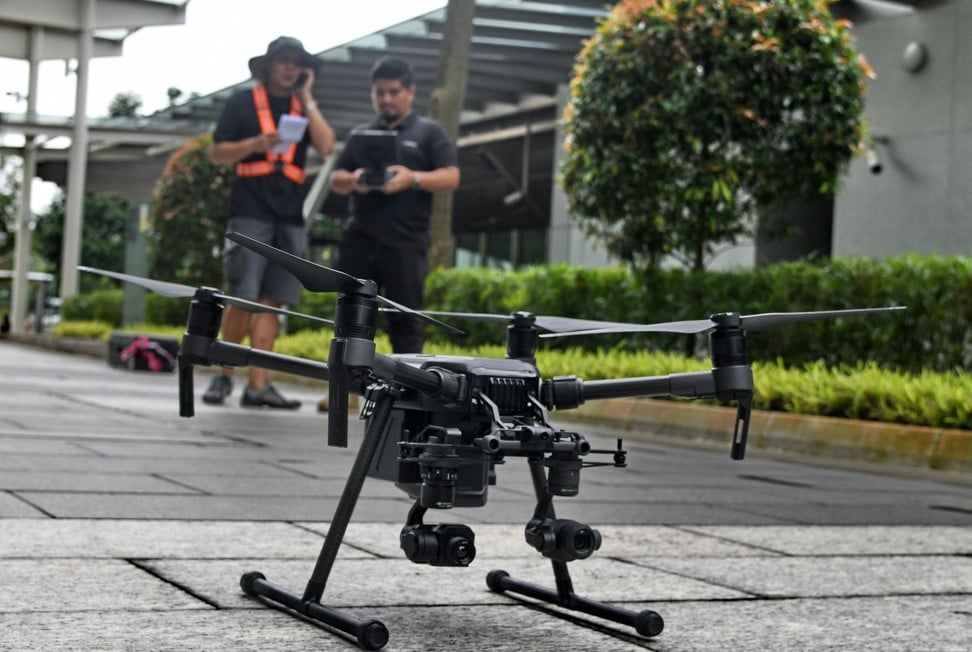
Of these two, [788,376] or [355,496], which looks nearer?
[355,496]

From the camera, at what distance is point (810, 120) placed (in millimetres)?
10523

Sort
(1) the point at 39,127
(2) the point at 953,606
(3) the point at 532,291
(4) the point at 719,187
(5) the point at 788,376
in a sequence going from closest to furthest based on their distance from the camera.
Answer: (2) the point at 953,606 < (5) the point at 788,376 < (4) the point at 719,187 < (3) the point at 532,291 < (1) the point at 39,127

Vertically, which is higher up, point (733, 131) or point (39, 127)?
point (39, 127)

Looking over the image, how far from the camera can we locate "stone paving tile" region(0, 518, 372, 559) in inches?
119

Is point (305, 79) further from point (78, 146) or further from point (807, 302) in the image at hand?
point (78, 146)

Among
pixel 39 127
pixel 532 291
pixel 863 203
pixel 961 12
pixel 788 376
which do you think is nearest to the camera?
pixel 788 376

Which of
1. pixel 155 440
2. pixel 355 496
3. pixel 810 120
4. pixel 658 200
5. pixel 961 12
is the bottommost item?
pixel 155 440

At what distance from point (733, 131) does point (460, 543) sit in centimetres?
898

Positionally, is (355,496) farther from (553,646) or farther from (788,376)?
(788,376)

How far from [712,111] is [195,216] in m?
13.4

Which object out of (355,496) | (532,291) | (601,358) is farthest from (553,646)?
(532,291)

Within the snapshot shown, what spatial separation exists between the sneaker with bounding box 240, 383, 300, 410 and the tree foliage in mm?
13568

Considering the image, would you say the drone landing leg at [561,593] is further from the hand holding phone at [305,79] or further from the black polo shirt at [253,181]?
the hand holding phone at [305,79]

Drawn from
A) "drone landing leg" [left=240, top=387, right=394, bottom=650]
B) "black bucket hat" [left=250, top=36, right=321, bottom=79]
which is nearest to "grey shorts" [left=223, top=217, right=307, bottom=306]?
"black bucket hat" [left=250, top=36, right=321, bottom=79]
